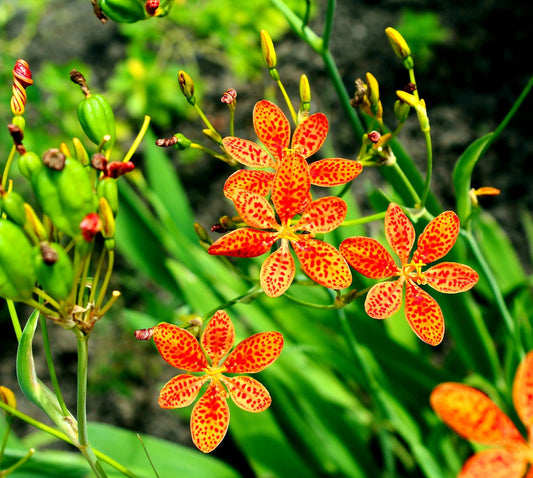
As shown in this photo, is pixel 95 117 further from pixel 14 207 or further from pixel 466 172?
pixel 466 172

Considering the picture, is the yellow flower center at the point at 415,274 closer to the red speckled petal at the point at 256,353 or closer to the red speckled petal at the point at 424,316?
the red speckled petal at the point at 424,316

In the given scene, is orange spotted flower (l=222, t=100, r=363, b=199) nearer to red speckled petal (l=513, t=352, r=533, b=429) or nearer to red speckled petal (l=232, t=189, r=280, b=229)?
red speckled petal (l=232, t=189, r=280, b=229)

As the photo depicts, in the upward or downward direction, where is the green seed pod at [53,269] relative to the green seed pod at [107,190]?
downward

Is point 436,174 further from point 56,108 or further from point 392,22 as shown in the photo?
point 56,108

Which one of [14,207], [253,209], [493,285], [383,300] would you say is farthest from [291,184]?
[493,285]

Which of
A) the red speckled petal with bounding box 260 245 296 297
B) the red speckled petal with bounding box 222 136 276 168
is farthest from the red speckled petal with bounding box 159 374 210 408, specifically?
the red speckled petal with bounding box 222 136 276 168

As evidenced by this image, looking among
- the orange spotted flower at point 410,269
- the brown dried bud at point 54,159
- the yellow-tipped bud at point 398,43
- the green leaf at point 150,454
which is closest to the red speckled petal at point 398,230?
the orange spotted flower at point 410,269

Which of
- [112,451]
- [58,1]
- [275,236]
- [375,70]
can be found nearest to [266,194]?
[275,236]
